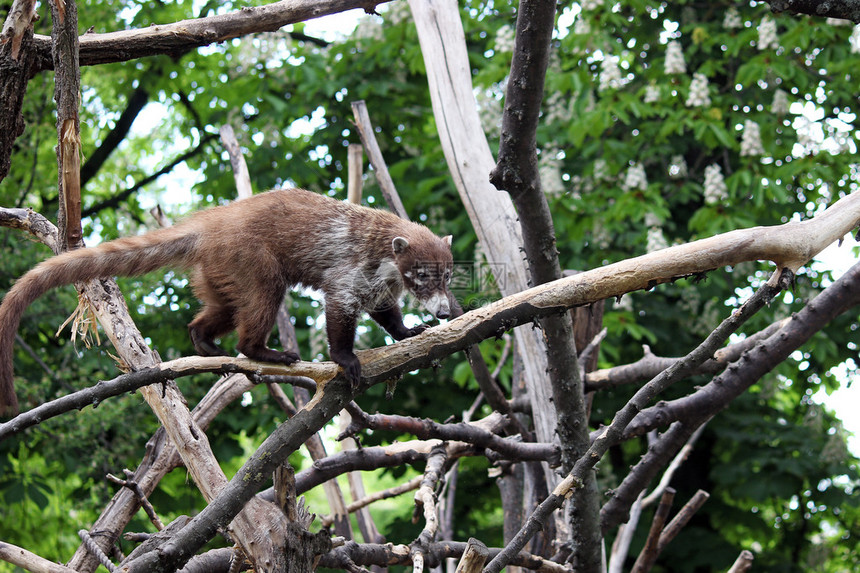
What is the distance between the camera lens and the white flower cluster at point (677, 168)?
789cm

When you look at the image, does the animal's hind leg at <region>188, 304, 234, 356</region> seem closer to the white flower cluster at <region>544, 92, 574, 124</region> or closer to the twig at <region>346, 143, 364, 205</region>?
the twig at <region>346, 143, 364, 205</region>

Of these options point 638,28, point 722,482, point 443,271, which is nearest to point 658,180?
point 638,28

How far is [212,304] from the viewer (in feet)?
13.7

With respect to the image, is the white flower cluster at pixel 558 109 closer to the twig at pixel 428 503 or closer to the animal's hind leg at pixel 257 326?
the twig at pixel 428 503

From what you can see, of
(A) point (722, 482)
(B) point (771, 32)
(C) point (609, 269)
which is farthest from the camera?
(A) point (722, 482)

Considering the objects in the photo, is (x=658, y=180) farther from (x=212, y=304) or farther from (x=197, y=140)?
(x=197, y=140)

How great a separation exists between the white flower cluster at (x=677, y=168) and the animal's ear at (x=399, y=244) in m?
4.68

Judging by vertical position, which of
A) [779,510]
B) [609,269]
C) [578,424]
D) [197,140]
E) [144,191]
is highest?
[197,140]

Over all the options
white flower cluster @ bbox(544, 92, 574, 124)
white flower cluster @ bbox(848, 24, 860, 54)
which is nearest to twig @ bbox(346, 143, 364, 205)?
white flower cluster @ bbox(544, 92, 574, 124)

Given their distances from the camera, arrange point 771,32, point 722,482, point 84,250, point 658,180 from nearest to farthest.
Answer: point 84,250, point 771,32, point 722,482, point 658,180

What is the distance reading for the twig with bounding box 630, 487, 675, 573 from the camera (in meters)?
4.36

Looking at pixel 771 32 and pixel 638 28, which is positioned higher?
pixel 638 28

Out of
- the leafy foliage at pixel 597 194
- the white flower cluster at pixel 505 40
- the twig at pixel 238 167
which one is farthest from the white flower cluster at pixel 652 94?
the twig at pixel 238 167

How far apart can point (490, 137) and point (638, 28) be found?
2.44 meters
